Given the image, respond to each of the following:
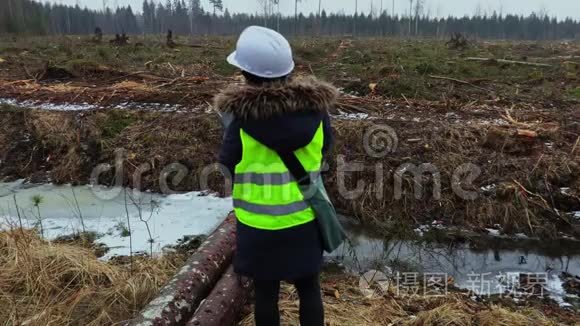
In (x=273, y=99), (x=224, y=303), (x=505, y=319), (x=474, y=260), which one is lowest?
(x=474, y=260)

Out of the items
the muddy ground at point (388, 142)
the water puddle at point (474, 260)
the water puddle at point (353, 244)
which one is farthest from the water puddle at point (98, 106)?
the water puddle at point (474, 260)

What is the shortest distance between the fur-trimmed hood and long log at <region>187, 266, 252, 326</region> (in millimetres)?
1387

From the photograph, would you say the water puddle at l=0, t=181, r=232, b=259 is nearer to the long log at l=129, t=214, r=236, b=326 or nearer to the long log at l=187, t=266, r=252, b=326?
the long log at l=129, t=214, r=236, b=326

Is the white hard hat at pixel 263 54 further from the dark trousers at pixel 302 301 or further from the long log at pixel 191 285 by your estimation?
the long log at pixel 191 285

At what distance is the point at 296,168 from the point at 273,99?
0.33 meters

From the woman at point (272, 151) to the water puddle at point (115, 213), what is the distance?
9.62 ft

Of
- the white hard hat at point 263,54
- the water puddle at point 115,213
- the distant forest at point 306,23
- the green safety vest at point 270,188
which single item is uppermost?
the distant forest at point 306,23

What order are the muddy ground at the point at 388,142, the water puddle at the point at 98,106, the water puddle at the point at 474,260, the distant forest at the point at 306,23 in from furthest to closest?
the distant forest at the point at 306,23 → the water puddle at the point at 98,106 → the muddy ground at the point at 388,142 → the water puddle at the point at 474,260

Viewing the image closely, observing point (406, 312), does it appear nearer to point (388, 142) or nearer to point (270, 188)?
point (270, 188)

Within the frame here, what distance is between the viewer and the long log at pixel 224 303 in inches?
110

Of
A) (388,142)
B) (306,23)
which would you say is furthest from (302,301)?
(306,23)

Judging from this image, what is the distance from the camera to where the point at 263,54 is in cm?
198

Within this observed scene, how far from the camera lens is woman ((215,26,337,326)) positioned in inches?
77.7

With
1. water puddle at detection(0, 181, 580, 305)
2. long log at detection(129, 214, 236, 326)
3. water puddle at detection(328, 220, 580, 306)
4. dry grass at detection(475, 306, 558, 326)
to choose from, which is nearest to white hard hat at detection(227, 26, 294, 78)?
long log at detection(129, 214, 236, 326)
